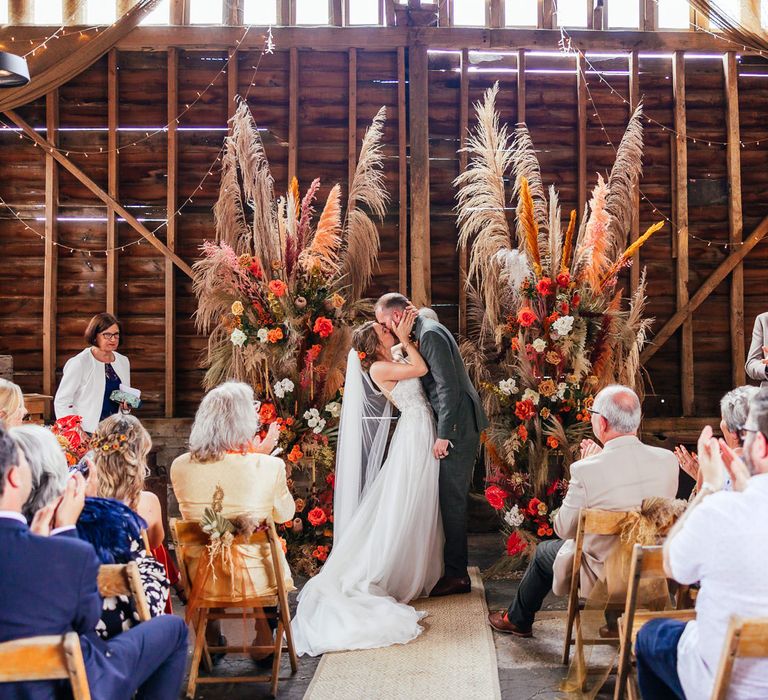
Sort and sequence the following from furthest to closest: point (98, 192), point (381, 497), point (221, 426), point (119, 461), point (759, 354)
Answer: point (98, 192) < point (759, 354) < point (381, 497) < point (221, 426) < point (119, 461)

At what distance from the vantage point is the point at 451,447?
4891mm

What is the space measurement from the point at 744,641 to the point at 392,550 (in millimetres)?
2801

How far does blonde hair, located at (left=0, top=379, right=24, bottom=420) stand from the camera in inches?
154

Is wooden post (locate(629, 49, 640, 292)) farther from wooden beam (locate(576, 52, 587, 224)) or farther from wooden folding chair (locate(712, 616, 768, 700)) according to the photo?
wooden folding chair (locate(712, 616, 768, 700))

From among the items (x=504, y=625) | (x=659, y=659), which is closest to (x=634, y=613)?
(x=659, y=659)

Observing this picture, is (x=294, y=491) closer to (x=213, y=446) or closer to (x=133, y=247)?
(x=213, y=446)

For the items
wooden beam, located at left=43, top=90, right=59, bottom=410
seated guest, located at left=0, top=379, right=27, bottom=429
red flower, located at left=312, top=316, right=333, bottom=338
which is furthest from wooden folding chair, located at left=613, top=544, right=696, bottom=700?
wooden beam, located at left=43, top=90, right=59, bottom=410

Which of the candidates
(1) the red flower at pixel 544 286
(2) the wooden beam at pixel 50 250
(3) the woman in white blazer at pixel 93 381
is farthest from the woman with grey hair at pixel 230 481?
(2) the wooden beam at pixel 50 250

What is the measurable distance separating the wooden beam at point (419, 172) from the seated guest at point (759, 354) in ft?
8.00

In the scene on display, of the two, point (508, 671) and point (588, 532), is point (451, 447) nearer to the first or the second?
point (508, 671)

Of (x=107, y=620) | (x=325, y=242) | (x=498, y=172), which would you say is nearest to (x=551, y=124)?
(x=498, y=172)

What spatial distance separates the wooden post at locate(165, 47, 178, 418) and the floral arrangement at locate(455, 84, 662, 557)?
2482 millimetres

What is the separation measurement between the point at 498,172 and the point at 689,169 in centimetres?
204

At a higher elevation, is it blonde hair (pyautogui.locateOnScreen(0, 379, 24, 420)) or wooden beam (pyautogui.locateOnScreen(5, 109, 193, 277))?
wooden beam (pyautogui.locateOnScreen(5, 109, 193, 277))
